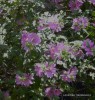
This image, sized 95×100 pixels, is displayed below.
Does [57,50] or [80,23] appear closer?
[57,50]

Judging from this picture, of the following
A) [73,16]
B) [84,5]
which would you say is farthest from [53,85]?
[84,5]

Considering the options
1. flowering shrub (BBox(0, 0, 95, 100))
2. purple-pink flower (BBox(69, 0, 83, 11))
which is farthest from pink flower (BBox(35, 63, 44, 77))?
purple-pink flower (BBox(69, 0, 83, 11))

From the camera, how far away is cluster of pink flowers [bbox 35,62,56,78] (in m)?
2.54

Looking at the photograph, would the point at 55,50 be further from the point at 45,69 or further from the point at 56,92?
the point at 56,92

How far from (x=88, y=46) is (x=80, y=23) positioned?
0.67 ft

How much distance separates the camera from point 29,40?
8.42 feet

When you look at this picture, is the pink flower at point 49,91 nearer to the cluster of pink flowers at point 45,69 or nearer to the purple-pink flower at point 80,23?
the cluster of pink flowers at point 45,69

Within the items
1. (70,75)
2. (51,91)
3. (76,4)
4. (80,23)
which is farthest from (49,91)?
(76,4)

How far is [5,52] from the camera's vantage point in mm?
2695

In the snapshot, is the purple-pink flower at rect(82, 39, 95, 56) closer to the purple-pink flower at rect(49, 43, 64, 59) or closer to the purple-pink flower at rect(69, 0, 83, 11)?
the purple-pink flower at rect(49, 43, 64, 59)

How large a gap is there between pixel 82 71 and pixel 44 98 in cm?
36

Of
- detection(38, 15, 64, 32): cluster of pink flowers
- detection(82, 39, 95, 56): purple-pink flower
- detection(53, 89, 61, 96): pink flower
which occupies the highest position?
detection(38, 15, 64, 32): cluster of pink flowers

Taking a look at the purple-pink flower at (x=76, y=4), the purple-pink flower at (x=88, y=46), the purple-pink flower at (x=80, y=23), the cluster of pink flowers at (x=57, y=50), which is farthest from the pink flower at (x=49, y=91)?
the purple-pink flower at (x=76, y=4)

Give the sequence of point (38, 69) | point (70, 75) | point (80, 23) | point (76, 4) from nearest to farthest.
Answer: point (38, 69), point (70, 75), point (80, 23), point (76, 4)
